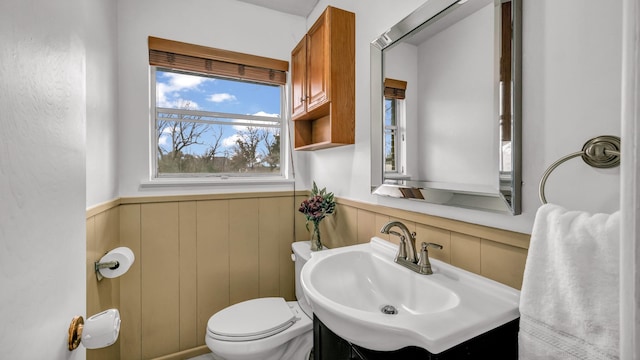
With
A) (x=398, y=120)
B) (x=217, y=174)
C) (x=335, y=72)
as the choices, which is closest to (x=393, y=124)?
(x=398, y=120)

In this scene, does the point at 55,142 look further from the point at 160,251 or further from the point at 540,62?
the point at 160,251

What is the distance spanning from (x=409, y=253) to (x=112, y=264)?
139 centimetres

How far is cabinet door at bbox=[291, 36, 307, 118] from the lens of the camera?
1.81m

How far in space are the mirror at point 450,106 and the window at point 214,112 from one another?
3.32 feet

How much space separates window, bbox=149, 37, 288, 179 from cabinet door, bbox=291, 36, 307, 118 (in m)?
0.15

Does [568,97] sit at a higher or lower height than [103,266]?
higher

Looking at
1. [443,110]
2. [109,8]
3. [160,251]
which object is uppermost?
[109,8]

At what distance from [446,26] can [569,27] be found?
1.36ft

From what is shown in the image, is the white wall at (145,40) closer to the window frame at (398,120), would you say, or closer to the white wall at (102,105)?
the white wall at (102,105)

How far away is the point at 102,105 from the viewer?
1434 mm

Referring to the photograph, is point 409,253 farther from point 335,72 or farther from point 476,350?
point 335,72

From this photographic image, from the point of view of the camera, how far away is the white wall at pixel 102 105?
126 centimetres

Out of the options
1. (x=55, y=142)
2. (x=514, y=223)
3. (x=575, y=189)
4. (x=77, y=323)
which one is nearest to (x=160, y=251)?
(x=77, y=323)

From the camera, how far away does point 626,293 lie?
0.26 m
